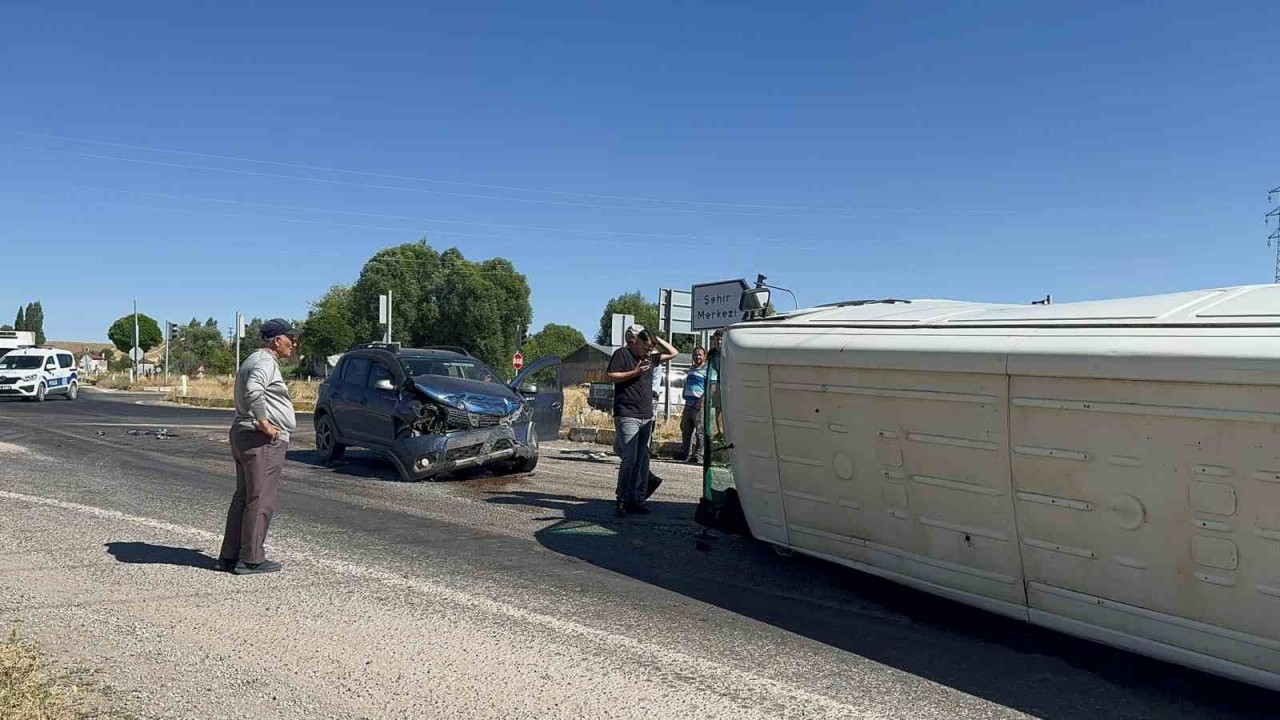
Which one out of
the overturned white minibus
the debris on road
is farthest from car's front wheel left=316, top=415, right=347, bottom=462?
the overturned white minibus

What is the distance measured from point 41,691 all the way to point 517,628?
227 centimetres

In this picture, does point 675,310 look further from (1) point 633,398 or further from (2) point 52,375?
(2) point 52,375

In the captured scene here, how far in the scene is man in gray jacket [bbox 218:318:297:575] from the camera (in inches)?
246

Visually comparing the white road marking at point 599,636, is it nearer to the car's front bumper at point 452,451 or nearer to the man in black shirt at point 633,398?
the man in black shirt at point 633,398

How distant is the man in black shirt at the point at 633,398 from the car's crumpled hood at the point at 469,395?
9.64ft

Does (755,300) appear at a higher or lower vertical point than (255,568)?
higher

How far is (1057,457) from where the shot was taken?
4.48m

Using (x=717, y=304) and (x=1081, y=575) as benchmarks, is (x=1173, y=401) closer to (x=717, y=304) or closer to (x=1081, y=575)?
(x=1081, y=575)

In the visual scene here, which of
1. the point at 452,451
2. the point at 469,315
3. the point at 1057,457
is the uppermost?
the point at 469,315

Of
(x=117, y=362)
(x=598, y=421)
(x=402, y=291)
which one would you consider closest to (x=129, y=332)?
(x=117, y=362)

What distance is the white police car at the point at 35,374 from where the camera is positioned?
98.5 feet

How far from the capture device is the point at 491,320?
2414 inches

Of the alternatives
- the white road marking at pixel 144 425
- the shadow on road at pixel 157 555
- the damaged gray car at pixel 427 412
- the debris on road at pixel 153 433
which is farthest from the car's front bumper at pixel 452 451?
the white road marking at pixel 144 425

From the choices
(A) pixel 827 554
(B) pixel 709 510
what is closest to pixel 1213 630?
(A) pixel 827 554
